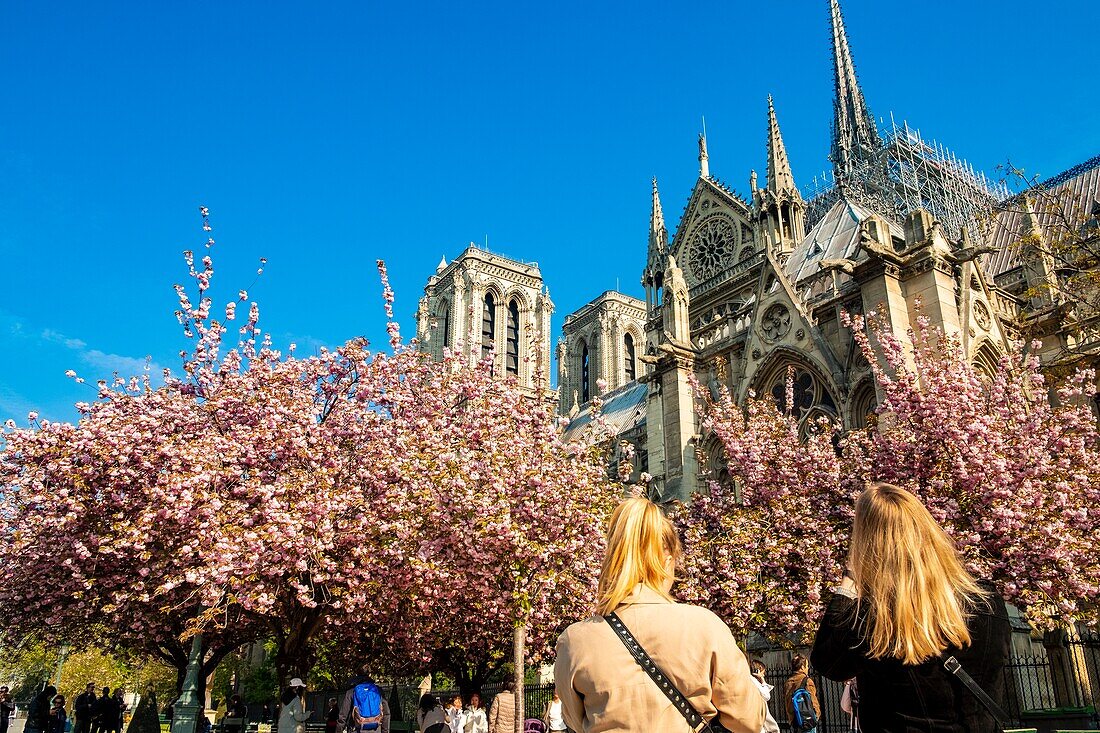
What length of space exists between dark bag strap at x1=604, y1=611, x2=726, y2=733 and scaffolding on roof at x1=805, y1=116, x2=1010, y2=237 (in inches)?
1767

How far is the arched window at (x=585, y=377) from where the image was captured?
8721cm

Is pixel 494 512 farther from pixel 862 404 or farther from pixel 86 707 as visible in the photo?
pixel 86 707

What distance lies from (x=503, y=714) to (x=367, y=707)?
7.02 ft

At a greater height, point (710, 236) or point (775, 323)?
point (710, 236)

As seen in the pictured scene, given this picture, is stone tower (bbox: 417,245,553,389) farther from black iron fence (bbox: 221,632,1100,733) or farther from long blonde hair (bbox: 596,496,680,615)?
long blonde hair (bbox: 596,496,680,615)

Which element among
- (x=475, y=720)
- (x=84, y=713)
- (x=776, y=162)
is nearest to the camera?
(x=475, y=720)

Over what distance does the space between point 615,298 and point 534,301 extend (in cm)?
846

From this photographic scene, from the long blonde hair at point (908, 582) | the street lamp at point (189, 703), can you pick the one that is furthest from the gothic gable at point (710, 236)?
the long blonde hair at point (908, 582)

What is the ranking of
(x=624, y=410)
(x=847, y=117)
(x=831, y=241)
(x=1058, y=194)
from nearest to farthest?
(x=831, y=241), (x=1058, y=194), (x=624, y=410), (x=847, y=117)

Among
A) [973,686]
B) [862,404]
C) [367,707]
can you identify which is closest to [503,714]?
[367,707]

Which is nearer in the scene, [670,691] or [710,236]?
[670,691]

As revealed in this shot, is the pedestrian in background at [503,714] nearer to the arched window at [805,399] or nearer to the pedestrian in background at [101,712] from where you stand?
the arched window at [805,399]

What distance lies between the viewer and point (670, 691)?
3.00 meters

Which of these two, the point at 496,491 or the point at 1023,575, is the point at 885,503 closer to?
the point at 496,491
